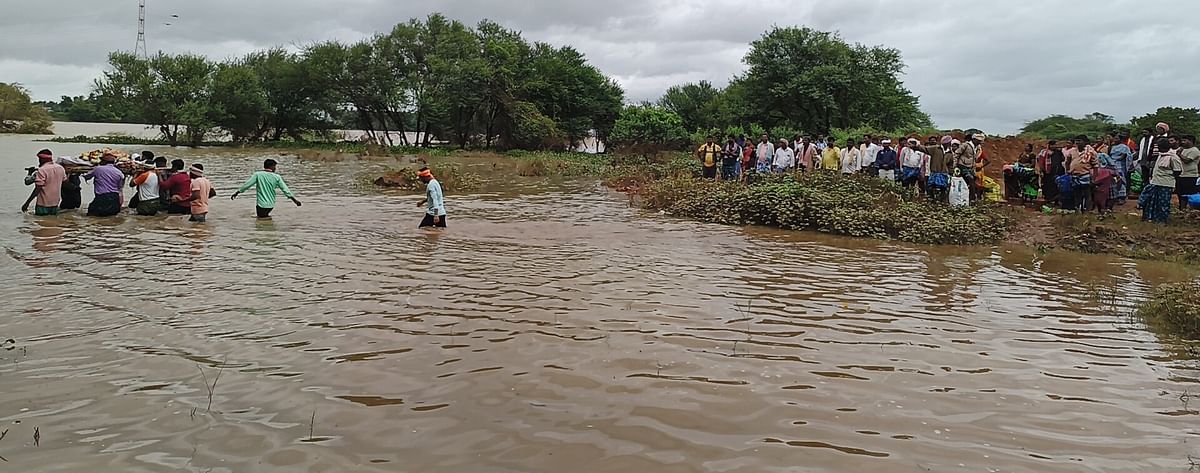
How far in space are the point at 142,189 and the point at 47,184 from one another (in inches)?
59.4

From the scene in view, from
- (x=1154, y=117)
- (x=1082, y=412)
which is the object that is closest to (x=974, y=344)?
(x=1082, y=412)

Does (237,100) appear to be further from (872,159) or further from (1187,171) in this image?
(1187,171)

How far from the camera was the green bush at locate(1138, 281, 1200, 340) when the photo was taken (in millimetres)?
6895

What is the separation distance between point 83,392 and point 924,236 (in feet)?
39.5

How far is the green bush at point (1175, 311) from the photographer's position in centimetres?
689

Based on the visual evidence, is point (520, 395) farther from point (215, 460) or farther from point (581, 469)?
point (215, 460)

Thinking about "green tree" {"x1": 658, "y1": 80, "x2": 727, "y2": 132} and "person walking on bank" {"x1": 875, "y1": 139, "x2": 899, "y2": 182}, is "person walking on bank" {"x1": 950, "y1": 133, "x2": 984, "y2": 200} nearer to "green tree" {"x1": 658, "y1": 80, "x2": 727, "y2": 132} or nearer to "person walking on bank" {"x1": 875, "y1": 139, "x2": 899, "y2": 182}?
"person walking on bank" {"x1": 875, "y1": 139, "x2": 899, "y2": 182}

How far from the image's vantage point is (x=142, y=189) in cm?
1426

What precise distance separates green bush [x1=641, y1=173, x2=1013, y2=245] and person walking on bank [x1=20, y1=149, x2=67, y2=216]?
1212 centimetres

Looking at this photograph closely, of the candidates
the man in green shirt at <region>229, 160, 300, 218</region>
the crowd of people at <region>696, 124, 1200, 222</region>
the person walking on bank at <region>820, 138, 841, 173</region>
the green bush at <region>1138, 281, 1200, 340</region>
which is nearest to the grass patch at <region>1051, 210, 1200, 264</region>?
the crowd of people at <region>696, 124, 1200, 222</region>

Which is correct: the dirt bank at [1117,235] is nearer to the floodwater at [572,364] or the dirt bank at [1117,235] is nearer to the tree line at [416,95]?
the floodwater at [572,364]

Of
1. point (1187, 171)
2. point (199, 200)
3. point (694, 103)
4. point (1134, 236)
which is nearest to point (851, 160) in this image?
point (1187, 171)

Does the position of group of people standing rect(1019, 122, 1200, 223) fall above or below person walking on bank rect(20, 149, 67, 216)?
above

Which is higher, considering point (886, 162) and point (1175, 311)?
point (886, 162)
